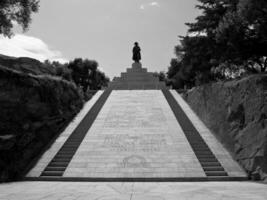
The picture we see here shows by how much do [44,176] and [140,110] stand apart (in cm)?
906

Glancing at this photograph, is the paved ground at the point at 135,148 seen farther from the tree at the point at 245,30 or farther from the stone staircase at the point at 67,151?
the tree at the point at 245,30

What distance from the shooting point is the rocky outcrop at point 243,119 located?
10250 millimetres

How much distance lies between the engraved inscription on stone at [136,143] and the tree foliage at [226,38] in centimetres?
606

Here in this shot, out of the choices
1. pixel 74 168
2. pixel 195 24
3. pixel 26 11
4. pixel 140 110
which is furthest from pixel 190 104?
pixel 26 11

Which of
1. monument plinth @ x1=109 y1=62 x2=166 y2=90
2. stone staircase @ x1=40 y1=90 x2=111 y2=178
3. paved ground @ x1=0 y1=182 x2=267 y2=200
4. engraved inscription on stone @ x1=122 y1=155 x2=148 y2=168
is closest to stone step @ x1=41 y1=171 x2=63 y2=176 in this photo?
stone staircase @ x1=40 y1=90 x2=111 y2=178

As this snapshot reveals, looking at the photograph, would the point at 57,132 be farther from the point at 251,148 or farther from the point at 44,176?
the point at 251,148

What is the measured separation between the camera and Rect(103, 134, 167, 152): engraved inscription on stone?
12.4 metres

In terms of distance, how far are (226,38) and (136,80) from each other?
61.4ft

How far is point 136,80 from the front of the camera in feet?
105

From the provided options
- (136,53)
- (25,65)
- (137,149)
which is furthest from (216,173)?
(136,53)

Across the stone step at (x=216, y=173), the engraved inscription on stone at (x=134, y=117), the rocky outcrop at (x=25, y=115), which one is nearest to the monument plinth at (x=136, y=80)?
the engraved inscription on stone at (x=134, y=117)

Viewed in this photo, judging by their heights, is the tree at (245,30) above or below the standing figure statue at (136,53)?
below

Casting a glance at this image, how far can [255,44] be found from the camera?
14.1 meters

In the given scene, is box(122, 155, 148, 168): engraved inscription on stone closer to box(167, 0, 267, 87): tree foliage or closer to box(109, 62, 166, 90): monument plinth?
box(167, 0, 267, 87): tree foliage
